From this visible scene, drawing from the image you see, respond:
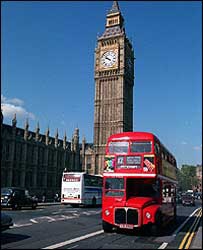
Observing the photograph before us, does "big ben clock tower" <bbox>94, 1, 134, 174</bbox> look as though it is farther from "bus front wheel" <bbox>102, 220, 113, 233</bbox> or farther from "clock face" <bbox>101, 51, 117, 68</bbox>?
"bus front wheel" <bbox>102, 220, 113, 233</bbox>

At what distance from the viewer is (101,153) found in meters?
92.0

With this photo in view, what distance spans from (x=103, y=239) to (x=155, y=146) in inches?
182

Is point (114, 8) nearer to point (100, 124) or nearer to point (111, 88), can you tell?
point (111, 88)

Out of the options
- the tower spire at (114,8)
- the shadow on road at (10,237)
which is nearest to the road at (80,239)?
the shadow on road at (10,237)

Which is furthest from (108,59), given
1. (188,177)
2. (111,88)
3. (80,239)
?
(80,239)

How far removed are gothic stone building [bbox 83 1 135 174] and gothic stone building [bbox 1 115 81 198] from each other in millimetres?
10722

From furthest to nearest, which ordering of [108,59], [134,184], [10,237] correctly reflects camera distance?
[108,59]
[134,184]
[10,237]

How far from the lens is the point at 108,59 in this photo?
96.6 meters

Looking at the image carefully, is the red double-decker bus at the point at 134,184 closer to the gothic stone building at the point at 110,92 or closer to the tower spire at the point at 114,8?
the gothic stone building at the point at 110,92

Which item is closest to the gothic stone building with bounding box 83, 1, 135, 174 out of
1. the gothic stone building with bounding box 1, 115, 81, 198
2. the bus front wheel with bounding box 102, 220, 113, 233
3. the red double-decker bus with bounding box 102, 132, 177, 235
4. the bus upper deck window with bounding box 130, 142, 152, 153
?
the gothic stone building with bounding box 1, 115, 81, 198

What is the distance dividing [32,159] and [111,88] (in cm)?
3283

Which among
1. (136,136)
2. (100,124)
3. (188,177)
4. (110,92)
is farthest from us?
(188,177)

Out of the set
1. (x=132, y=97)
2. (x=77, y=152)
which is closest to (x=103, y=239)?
(x=77, y=152)

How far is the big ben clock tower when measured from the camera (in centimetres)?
9362
